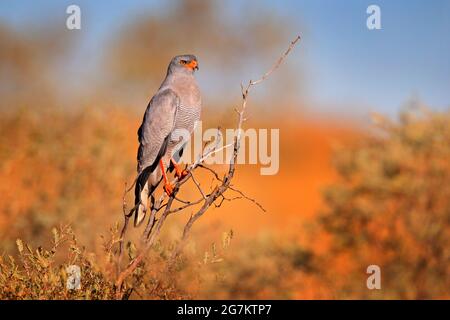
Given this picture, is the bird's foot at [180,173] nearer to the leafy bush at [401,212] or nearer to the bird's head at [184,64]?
the bird's head at [184,64]

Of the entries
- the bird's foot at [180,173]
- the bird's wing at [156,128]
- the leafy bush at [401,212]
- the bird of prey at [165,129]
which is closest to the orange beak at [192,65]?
the bird of prey at [165,129]

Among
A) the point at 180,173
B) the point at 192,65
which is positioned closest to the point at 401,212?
the point at 192,65

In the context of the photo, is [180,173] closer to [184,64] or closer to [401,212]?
[184,64]

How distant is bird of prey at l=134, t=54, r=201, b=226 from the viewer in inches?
209

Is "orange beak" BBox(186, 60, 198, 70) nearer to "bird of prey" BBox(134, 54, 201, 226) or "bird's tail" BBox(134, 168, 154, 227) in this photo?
"bird of prey" BBox(134, 54, 201, 226)

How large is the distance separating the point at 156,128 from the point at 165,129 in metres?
0.08

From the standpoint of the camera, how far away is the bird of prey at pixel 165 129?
5320 mm

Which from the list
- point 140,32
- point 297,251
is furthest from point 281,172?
point 297,251

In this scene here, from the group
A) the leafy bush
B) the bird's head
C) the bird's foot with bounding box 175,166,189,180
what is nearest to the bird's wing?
the bird's foot with bounding box 175,166,189,180

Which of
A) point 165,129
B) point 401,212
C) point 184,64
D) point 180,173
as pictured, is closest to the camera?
point 180,173

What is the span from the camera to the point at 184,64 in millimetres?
5723
